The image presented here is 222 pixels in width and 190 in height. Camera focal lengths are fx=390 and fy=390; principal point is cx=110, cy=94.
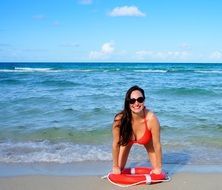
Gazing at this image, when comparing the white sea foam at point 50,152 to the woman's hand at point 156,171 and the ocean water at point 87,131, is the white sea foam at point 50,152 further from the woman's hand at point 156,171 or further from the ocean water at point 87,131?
the woman's hand at point 156,171

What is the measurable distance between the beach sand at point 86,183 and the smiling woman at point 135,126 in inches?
10.0

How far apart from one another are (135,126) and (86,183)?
911mm

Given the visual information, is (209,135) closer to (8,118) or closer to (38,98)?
(8,118)

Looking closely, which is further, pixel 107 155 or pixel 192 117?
pixel 192 117

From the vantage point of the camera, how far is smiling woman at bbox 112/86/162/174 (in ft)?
15.3

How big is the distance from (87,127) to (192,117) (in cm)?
273

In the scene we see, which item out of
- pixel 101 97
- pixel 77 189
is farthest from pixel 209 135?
pixel 101 97

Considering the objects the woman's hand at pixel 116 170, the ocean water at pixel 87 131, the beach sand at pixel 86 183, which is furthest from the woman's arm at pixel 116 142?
the ocean water at pixel 87 131

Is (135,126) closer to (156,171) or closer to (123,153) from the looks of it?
(123,153)

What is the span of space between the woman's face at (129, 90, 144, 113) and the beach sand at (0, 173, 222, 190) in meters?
0.93

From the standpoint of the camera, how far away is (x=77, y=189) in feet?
14.8

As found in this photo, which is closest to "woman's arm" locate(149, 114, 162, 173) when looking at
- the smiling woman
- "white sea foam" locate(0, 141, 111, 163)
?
the smiling woman

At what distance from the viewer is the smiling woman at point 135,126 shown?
4.66 meters

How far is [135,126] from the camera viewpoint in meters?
4.81
